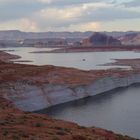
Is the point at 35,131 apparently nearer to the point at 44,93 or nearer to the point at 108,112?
the point at 108,112

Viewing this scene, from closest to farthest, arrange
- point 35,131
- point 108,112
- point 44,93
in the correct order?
1. point 35,131
2. point 108,112
3. point 44,93

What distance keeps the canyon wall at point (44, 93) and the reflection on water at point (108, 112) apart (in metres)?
1.50

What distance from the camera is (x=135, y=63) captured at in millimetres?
111375

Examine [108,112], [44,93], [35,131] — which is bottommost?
[108,112]

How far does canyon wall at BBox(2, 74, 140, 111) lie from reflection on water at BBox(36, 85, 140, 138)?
4.93 ft

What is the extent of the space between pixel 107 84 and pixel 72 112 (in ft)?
74.6

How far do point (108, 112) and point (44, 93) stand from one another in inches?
460

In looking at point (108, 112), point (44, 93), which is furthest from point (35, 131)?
point (44, 93)

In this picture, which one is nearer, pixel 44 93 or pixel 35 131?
pixel 35 131

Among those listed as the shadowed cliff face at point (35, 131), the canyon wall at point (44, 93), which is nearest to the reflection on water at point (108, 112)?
the canyon wall at point (44, 93)

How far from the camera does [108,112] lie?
4859 cm

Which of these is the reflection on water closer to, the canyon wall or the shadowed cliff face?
the canyon wall

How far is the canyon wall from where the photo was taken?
52.7 m

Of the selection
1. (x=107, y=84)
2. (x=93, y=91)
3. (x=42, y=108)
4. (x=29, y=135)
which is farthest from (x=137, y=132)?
(x=107, y=84)
